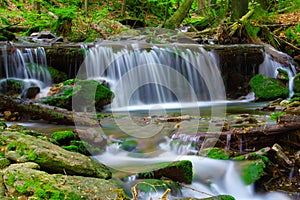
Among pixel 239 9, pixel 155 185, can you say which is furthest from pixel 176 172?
pixel 239 9

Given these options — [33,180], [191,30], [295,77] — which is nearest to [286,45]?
[295,77]

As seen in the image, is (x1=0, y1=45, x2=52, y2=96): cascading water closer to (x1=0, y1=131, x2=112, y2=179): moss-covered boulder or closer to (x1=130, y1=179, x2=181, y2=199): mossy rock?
(x1=0, y1=131, x2=112, y2=179): moss-covered boulder

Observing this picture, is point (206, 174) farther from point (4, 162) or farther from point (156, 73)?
point (156, 73)

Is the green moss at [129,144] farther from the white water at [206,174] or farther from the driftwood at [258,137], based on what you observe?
the driftwood at [258,137]

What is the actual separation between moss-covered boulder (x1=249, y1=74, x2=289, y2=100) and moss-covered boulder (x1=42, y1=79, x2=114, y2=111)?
4.47m

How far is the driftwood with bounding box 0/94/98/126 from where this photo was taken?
569 cm

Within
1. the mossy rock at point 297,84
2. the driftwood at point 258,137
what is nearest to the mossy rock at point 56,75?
the driftwood at point 258,137

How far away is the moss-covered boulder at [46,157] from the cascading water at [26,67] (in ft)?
19.1

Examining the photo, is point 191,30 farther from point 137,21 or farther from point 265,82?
point 265,82

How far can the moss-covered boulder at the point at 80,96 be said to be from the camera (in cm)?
686

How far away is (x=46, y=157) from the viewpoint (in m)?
2.98

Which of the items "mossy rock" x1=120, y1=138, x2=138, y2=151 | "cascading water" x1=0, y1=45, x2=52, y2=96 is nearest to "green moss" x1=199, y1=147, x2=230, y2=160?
"mossy rock" x1=120, y1=138, x2=138, y2=151

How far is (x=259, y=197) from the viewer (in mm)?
3596

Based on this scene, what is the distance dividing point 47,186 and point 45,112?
11.6ft
